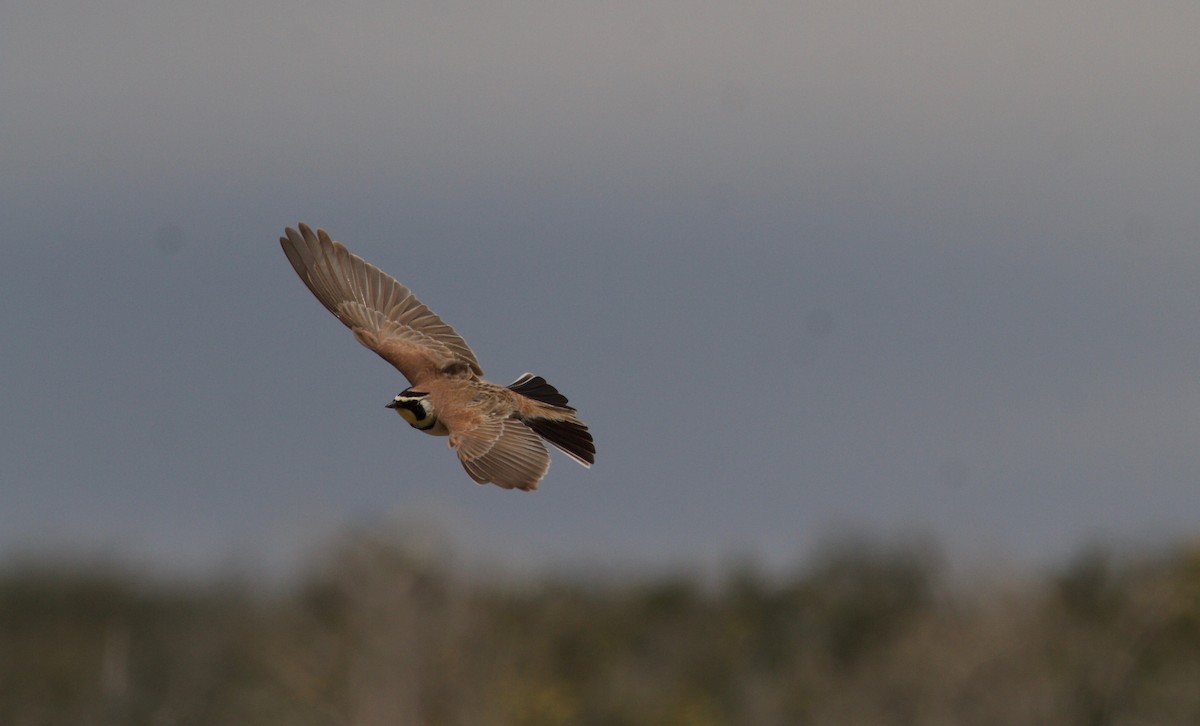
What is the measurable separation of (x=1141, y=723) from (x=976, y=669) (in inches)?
120

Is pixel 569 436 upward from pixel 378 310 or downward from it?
downward

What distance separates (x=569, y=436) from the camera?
29.5 ft

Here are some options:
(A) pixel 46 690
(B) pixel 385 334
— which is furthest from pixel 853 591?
(B) pixel 385 334

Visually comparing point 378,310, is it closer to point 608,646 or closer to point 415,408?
point 415,408

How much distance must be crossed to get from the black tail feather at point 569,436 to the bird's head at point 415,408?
0.55 m

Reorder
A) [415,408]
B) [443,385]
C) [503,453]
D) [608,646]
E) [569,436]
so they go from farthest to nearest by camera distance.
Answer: [608,646]
[443,385]
[569,436]
[415,408]
[503,453]

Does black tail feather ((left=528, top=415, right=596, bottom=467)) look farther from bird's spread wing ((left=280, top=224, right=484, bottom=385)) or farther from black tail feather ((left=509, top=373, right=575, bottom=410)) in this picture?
bird's spread wing ((left=280, top=224, right=484, bottom=385))

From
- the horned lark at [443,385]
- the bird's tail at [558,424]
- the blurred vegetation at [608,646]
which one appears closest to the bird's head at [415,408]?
the horned lark at [443,385]

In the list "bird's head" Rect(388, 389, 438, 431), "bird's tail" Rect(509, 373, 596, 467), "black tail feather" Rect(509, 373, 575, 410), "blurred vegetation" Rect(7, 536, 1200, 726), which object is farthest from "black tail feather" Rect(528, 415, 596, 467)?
"blurred vegetation" Rect(7, 536, 1200, 726)

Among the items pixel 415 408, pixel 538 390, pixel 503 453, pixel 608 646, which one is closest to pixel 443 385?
pixel 538 390

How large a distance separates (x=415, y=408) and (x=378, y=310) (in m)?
1.86

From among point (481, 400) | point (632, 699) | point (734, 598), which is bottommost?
point (481, 400)

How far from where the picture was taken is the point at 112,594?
39.0 metres

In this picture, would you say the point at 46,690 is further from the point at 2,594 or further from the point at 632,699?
the point at 632,699
